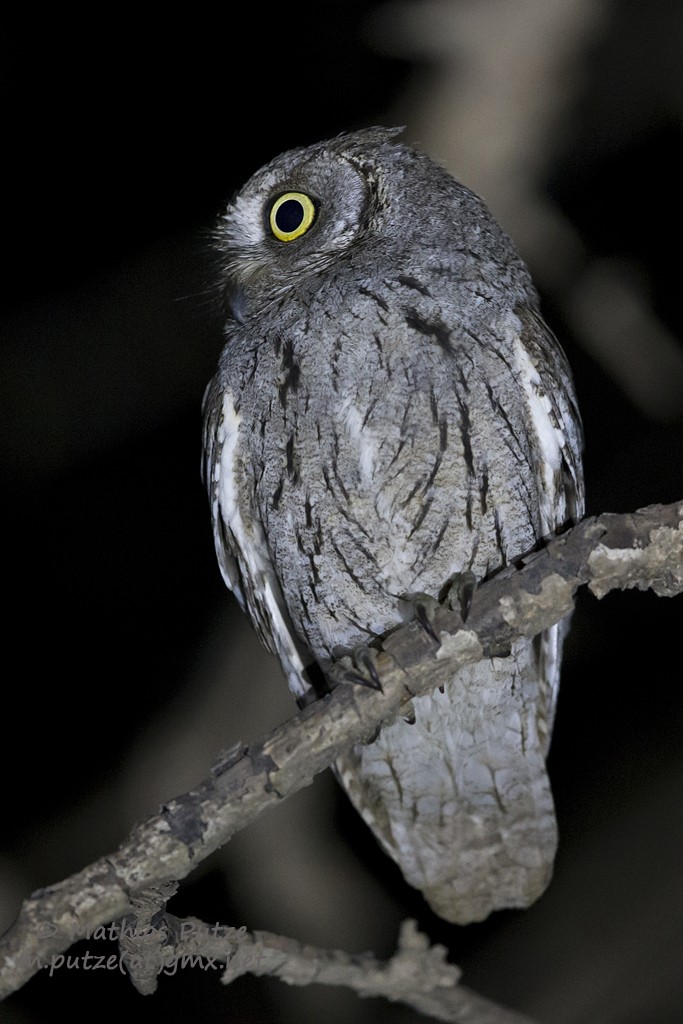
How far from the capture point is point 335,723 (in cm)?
139

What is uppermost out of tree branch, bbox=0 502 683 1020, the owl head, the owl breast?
the owl head

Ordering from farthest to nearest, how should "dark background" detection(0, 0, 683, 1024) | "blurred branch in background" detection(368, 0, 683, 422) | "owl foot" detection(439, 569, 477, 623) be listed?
"dark background" detection(0, 0, 683, 1024)
"blurred branch in background" detection(368, 0, 683, 422)
"owl foot" detection(439, 569, 477, 623)

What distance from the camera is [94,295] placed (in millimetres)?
2707

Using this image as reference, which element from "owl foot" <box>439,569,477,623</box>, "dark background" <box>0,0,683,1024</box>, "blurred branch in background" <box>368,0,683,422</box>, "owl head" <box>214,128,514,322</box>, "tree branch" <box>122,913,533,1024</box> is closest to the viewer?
"tree branch" <box>122,913,533,1024</box>

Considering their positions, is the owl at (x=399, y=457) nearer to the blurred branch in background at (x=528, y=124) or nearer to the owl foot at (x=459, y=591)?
the owl foot at (x=459, y=591)

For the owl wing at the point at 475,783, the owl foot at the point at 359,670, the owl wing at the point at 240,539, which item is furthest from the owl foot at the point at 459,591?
the owl wing at the point at 240,539

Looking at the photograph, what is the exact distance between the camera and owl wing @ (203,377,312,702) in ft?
6.38

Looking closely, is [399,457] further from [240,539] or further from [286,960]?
[286,960]

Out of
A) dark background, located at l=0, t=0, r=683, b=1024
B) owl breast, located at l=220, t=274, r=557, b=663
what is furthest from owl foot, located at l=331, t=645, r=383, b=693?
dark background, located at l=0, t=0, r=683, b=1024

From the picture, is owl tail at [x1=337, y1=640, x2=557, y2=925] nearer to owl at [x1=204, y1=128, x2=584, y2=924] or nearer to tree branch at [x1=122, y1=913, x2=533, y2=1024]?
→ owl at [x1=204, y1=128, x2=584, y2=924]

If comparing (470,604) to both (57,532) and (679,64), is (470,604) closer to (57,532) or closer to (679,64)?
(679,64)

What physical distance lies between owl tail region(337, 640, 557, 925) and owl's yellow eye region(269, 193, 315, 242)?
3.57 ft

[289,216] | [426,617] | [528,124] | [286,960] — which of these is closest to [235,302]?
[289,216]

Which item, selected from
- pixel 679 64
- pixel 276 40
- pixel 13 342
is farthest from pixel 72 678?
pixel 679 64
